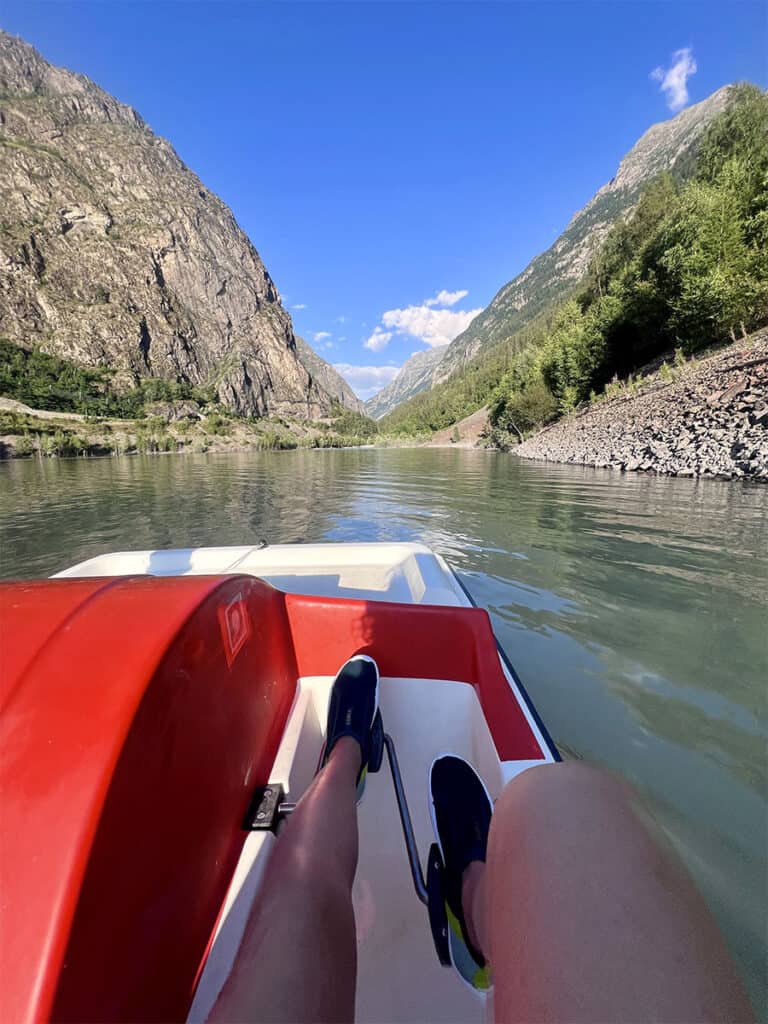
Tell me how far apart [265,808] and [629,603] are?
11.7ft

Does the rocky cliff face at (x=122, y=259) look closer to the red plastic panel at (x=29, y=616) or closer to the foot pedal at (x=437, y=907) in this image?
the red plastic panel at (x=29, y=616)

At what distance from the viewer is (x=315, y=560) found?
137 inches

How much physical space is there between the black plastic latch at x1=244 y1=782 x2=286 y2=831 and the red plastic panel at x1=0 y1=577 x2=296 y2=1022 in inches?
2.2

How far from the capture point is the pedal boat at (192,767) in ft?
2.29

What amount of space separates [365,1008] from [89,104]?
191m

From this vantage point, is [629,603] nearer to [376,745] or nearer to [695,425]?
[376,745]

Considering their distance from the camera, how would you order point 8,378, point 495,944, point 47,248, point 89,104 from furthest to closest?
point 89,104 < point 47,248 < point 8,378 < point 495,944

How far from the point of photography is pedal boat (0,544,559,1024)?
2.29 ft

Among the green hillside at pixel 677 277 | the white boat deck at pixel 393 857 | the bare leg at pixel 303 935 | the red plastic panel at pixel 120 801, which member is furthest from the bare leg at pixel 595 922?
the green hillside at pixel 677 277

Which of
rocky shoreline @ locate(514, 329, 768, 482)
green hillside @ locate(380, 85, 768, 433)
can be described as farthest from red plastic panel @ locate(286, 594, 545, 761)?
green hillside @ locate(380, 85, 768, 433)

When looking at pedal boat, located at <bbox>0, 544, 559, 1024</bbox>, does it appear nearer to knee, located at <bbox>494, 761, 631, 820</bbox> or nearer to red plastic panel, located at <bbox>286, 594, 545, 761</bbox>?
red plastic panel, located at <bbox>286, 594, 545, 761</bbox>

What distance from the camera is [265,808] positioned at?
1354 millimetres

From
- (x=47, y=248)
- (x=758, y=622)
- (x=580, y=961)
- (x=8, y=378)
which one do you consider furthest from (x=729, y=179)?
(x=47, y=248)

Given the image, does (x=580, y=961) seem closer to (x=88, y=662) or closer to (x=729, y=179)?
(x=88, y=662)
